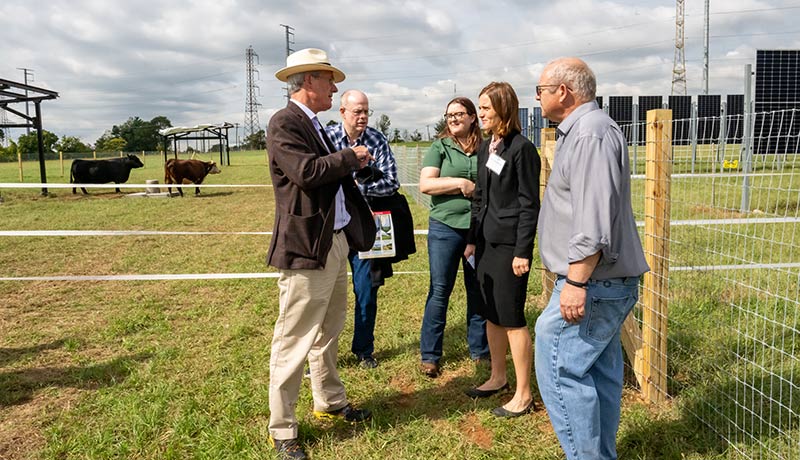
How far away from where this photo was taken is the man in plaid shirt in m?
3.59

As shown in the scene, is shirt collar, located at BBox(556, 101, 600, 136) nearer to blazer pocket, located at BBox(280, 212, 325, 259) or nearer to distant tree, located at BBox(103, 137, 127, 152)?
blazer pocket, located at BBox(280, 212, 325, 259)

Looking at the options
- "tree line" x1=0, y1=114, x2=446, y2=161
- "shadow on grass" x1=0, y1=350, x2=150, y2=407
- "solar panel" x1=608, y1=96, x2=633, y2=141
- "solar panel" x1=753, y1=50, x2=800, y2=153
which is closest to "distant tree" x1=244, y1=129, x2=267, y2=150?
"tree line" x1=0, y1=114, x2=446, y2=161

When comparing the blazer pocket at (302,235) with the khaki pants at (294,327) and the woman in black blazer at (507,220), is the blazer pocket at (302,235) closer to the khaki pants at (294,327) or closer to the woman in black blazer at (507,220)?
the khaki pants at (294,327)

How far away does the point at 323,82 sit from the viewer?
8.76 ft

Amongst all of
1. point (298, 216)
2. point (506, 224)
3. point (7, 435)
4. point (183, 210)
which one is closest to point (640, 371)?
point (506, 224)

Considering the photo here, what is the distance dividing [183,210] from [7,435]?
10.5 metres

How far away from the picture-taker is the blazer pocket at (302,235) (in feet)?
8.25

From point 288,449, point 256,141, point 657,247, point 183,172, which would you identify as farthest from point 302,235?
point 256,141

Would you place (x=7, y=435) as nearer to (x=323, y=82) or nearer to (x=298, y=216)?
(x=298, y=216)

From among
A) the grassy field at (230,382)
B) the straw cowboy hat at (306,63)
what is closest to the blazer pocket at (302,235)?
the straw cowboy hat at (306,63)

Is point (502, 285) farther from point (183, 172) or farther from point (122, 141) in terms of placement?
point (122, 141)

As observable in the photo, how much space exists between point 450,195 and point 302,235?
4.01 ft

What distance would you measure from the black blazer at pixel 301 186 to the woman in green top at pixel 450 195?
0.94 metres

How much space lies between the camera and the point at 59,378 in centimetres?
374
